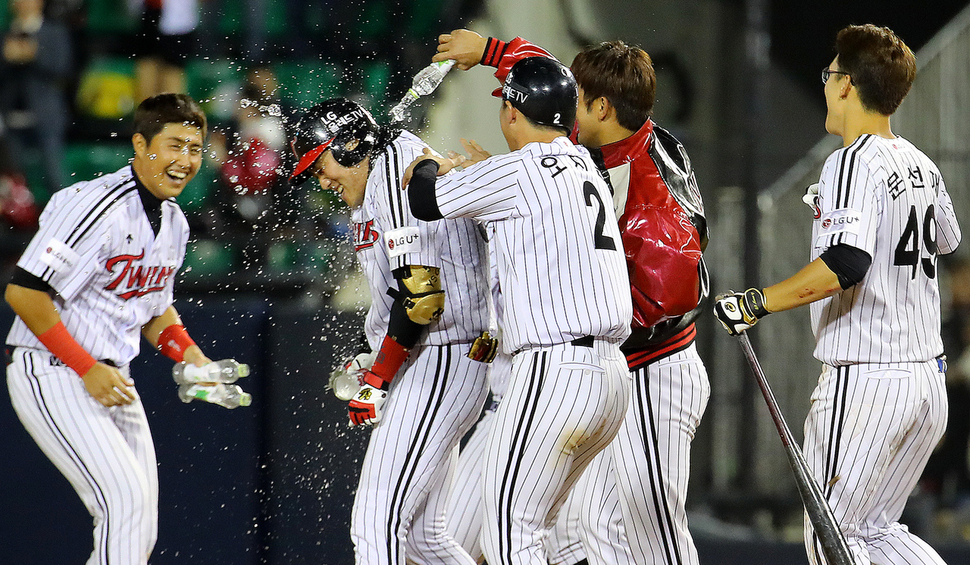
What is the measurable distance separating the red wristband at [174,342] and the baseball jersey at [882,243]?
2.11 meters

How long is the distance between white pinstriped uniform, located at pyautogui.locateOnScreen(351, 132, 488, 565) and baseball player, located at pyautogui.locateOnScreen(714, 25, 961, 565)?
2.49 feet

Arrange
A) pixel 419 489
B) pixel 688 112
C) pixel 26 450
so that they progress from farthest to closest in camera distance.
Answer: pixel 688 112
pixel 26 450
pixel 419 489

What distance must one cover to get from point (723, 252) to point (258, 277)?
300 cm

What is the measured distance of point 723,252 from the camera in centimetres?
671

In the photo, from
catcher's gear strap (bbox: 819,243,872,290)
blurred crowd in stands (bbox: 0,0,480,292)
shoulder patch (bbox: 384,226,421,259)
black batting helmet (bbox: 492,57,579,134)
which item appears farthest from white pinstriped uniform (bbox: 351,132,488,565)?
blurred crowd in stands (bbox: 0,0,480,292)

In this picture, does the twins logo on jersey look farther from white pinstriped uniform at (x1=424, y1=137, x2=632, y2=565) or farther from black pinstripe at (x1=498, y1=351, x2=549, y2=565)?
black pinstripe at (x1=498, y1=351, x2=549, y2=565)

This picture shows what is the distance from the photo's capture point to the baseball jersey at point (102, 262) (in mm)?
3211

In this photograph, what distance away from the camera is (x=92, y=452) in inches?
126

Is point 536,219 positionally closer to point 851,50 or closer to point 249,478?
point 851,50

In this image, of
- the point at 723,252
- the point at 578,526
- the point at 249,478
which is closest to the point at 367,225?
the point at 578,526

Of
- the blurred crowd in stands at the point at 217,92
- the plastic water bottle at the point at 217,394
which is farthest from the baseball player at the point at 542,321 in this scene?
the blurred crowd in stands at the point at 217,92

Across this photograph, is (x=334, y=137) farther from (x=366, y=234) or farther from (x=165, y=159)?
(x=165, y=159)

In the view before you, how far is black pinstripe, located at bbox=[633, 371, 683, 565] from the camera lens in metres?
3.09

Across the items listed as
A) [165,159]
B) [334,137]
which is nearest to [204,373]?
[165,159]
